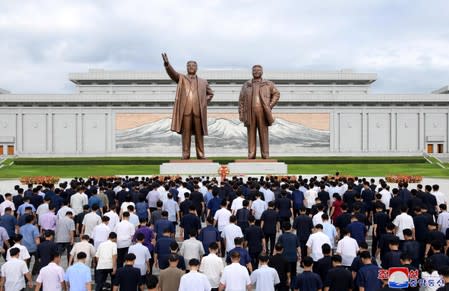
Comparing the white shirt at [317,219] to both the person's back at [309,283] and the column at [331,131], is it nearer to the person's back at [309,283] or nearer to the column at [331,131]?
the person's back at [309,283]

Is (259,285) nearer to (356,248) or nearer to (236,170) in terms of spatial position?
(356,248)

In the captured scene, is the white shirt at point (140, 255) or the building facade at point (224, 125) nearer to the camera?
the white shirt at point (140, 255)

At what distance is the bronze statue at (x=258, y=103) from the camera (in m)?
24.1

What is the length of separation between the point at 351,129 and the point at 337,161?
533 inches

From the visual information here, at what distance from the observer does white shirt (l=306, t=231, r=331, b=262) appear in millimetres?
7973

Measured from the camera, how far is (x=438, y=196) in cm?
1246

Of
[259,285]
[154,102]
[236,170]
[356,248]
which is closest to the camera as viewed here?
[259,285]

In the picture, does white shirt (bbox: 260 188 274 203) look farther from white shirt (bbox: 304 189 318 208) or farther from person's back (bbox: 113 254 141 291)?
person's back (bbox: 113 254 141 291)

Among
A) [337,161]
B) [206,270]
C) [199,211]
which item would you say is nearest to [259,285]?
[206,270]

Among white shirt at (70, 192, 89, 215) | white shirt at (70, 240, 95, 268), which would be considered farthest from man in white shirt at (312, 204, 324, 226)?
white shirt at (70, 192, 89, 215)

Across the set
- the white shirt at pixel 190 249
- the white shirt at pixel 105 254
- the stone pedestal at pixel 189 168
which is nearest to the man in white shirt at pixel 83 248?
the white shirt at pixel 105 254

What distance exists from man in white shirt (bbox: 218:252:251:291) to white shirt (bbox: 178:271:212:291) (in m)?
0.40

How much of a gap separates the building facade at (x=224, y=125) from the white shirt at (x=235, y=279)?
4472 cm

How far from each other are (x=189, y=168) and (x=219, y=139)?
27.5 m
